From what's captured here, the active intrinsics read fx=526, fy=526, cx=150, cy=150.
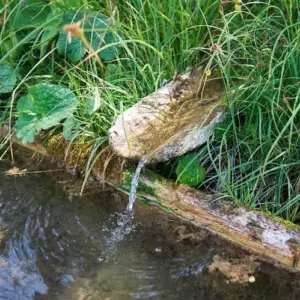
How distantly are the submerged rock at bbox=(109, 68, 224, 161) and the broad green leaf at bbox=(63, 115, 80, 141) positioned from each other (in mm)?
298

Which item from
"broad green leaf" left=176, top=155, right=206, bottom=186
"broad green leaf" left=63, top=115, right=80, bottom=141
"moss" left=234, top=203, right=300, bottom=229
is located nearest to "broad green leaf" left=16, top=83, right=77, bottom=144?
"broad green leaf" left=63, top=115, right=80, bottom=141

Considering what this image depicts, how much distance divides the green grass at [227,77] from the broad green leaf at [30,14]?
0.12ft

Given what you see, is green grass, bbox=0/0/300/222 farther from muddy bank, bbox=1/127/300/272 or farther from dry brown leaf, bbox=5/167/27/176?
dry brown leaf, bbox=5/167/27/176

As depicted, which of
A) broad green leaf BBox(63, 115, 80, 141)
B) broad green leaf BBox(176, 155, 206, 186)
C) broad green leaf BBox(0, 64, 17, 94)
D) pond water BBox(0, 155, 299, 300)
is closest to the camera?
pond water BBox(0, 155, 299, 300)

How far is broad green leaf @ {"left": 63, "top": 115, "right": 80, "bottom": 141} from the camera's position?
2598 mm

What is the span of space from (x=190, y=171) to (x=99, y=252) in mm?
549

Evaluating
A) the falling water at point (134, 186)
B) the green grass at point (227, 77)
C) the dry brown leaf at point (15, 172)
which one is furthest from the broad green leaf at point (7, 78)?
the falling water at point (134, 186)

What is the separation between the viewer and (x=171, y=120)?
2.49 m

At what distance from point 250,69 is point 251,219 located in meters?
0.73

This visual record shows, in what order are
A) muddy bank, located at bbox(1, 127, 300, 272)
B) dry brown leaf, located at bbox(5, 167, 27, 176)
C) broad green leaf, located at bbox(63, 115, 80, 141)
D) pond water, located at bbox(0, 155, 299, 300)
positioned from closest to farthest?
1. pond water, located at bbox(0, 155, 299, 300)
2. muddy bank, located at bbox(1, 127, 300, 272)
3. broad green leaf, located at bbox(63, 115, 80, 141)
4. dry brown leaf, located at bbox(5, 167, 27, 176)

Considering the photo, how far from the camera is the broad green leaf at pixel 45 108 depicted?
2.60 metres

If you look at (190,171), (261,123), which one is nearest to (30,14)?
(190,171)

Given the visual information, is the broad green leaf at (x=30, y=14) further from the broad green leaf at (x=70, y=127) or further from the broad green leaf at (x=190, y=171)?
the broad green leaf at (x=190, y=171)

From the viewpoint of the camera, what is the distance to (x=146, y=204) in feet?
8.13
